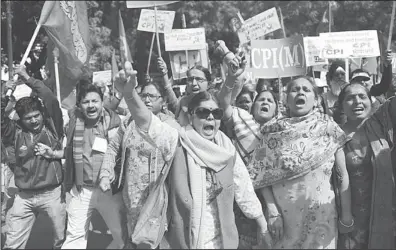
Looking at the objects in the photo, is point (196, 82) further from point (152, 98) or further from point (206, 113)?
point (206, 113)

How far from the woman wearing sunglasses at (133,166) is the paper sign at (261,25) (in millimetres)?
4641

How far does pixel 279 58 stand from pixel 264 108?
158 centimetres

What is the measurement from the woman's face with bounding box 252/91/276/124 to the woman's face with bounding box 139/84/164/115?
821 mm

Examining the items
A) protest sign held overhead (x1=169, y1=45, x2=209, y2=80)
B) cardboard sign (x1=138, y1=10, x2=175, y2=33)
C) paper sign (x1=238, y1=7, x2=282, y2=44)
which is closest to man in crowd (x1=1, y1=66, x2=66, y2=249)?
protest sign held overhead (x1=169, y1=45, x2=209, y2=80)

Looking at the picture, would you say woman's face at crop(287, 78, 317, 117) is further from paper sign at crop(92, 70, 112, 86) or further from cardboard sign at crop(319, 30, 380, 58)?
paper sign at crop(92, 70, 112, 86)

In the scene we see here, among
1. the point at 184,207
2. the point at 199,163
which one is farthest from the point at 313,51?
the point at 184,207

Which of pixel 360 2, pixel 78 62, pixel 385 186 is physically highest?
pixel 360 2

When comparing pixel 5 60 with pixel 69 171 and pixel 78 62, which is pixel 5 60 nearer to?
pixel 78 62

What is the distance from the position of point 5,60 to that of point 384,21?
39.7 ft

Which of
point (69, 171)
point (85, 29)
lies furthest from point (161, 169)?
point (85, 29)

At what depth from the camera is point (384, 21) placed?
17719mm

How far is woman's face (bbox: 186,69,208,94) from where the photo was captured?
Answer: 4879mm

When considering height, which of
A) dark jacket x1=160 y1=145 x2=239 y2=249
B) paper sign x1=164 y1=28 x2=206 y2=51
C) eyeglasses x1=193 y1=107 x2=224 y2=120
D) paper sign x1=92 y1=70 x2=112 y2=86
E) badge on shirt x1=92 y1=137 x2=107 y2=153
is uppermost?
paper sign x1=164 y1=28 x2=206 y2=51

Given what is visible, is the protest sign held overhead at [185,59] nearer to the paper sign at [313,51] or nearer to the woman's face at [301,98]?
the paper sign at [313,51]
